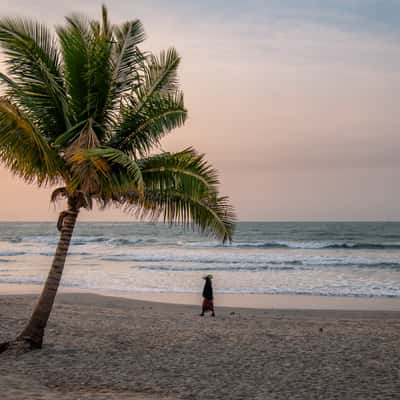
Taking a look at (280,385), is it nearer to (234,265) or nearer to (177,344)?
(177,344)

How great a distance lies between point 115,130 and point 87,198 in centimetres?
138

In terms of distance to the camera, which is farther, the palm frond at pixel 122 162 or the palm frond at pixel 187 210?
the palm frond at pixel 187 210

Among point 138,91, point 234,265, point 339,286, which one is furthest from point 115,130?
point 234,265

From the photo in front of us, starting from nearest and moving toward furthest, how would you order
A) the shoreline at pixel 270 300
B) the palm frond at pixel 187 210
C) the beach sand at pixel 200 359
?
the beach sand at pixel 200 359
the palm frond at pixel 187 210
the shoreline at pixel 270 300

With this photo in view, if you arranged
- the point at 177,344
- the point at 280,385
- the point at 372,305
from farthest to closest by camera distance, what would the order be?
the point at 372,305 → the point at 177,344 → the point at 280,385

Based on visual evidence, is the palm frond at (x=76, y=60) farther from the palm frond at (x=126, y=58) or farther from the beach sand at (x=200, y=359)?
the beach sand at (x=200, y=359)

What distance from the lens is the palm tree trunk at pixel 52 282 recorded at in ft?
34.2

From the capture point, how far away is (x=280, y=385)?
8609 millimetres

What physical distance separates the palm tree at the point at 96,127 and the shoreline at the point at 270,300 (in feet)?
36.2

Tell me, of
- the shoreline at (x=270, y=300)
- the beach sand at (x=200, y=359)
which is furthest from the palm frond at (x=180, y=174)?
the shoreline at (x=270, y=300)

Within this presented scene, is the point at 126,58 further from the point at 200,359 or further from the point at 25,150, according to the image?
the point at 200,359

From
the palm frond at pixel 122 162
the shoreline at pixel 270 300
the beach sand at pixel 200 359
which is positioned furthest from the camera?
the shoreline at pixel 270 300

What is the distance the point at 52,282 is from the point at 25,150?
2.47m

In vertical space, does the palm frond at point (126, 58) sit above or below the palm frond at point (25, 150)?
above
